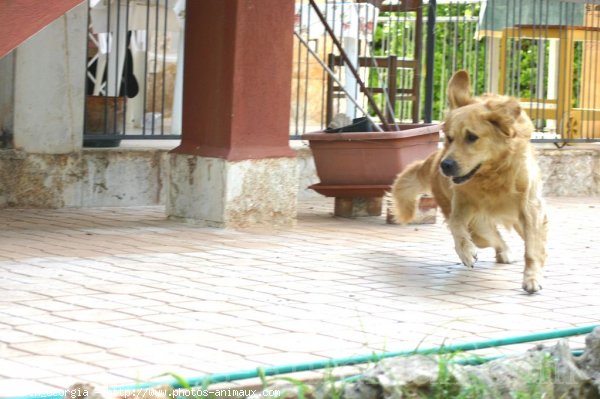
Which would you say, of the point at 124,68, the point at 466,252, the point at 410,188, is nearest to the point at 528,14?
the point at 124,68

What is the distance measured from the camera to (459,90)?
22.2 ft

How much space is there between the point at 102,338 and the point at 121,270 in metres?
1.65

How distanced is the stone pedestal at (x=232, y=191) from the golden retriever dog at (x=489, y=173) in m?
1.61

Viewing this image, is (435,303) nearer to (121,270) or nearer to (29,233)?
(121,270)

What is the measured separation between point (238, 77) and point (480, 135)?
2043mm

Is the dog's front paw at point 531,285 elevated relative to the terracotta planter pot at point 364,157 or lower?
lower

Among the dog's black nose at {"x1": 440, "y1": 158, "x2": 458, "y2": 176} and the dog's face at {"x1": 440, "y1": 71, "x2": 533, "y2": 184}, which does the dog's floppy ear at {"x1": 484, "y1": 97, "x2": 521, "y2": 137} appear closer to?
the dog's face at {"x1": 440, "y1": 71, "x2": 533, "y2": 184}

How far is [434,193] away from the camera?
289 inches

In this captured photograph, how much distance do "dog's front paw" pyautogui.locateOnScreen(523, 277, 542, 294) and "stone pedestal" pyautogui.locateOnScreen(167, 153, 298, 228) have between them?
8.08ft

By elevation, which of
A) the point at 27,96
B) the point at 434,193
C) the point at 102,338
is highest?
the point at 27,96

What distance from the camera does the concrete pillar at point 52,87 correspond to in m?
8.62

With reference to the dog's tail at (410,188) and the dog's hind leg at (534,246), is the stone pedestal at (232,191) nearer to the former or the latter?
the dog's tail at (410,188)

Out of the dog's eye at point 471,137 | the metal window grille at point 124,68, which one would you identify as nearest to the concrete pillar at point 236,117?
the metal window grille at point 124,68

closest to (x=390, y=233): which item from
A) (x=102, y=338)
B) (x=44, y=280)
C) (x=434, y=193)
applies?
(x=434, y=193)
